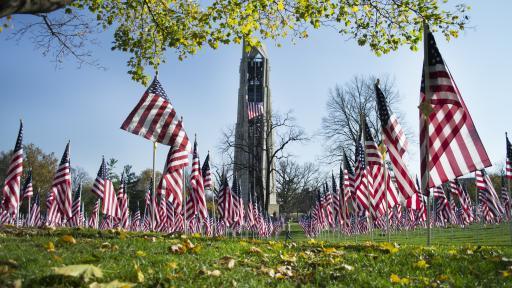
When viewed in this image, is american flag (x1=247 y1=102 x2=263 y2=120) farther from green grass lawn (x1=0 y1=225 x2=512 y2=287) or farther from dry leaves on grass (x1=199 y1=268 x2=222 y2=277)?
dry leaves on grass (x1=199 y1=268 x2=222 y2=277)

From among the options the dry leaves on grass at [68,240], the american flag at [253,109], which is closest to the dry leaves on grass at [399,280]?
the dry leaves on grass at [68,240]

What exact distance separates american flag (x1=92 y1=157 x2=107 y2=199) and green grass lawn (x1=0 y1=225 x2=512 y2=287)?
49.1ft

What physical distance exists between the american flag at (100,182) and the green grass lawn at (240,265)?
15.0 metres

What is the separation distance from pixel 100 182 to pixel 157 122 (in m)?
13.0

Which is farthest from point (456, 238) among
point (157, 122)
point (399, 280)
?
point (399, 280)

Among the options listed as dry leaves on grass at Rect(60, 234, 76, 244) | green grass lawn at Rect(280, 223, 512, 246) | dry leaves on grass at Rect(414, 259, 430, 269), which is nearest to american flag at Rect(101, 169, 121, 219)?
green grass lawn at Rect(280, 223, 512, 246)

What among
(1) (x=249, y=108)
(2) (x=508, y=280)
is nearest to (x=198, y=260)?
(2) (x=508, y=280)

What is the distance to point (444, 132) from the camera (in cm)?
730

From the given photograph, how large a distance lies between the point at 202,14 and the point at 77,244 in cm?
Answer: 660

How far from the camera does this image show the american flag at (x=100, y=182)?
20750mm

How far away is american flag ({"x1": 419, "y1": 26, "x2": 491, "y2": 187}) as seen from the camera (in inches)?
276

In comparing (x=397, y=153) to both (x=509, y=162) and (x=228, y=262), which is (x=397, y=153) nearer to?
(x=228, y=262)

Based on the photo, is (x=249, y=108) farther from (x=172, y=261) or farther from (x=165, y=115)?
(x=172, y=261)

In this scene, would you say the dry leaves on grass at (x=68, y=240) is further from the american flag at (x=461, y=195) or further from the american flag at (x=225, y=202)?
the american flag at (x=461, y=195)
